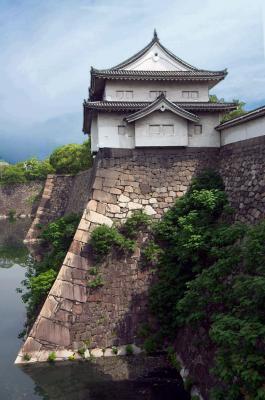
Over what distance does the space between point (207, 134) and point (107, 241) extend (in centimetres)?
503

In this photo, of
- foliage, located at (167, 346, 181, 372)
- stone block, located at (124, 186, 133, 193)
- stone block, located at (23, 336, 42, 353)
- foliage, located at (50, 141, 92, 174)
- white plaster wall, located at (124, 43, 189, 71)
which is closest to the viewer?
foliage, located at (167, 346, 181, 372)

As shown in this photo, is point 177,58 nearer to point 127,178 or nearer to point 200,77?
point 200,77

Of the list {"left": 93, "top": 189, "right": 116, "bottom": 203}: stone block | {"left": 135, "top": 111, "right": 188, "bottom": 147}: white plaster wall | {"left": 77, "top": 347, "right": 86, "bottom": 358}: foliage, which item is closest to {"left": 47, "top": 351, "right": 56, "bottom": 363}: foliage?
{"left": 77, "top": 347, "right": 86, "bottom": 358}: foliage

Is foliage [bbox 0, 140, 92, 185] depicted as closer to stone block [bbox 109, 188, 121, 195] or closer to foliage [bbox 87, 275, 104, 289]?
stone block [bbox 109, 188, 121, 195]

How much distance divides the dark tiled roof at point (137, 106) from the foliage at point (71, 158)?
1827 centimetres

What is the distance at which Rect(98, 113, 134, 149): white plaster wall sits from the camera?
1352 cm

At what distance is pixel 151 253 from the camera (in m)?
12.5

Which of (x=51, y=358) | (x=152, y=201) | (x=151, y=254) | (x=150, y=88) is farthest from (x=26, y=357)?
(x=150, y=88)

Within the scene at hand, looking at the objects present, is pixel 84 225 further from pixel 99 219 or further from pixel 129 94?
pixel 129 94

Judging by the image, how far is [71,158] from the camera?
121ft

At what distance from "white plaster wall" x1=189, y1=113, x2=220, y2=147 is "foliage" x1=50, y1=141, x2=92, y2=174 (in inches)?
730

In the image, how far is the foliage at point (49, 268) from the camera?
12.3 metres

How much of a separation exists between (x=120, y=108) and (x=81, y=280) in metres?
5.50

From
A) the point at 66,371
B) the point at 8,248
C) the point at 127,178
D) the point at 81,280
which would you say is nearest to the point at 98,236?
the point at 81,280
